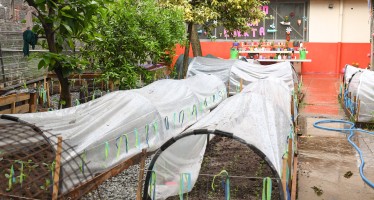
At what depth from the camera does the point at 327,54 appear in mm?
24062

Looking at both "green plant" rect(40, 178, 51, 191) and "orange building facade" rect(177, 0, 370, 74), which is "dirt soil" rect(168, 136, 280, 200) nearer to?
"green plant" rect(40, 178, 51, 191)

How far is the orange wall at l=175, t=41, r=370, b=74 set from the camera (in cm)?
2364

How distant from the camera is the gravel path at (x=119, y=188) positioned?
6379 mm

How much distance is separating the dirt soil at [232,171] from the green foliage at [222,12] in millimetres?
6232

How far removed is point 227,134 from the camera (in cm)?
537

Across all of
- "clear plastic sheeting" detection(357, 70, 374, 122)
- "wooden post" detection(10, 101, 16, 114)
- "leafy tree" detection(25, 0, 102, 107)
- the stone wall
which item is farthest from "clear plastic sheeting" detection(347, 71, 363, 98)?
"wooden post" detection(10, 101, 16, 114)

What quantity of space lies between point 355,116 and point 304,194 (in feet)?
17.6

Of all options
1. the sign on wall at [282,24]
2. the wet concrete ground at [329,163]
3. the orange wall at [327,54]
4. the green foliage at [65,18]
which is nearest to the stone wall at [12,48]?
the green foliage at [65,18]

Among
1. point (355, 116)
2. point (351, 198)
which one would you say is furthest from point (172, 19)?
point (351, 198)

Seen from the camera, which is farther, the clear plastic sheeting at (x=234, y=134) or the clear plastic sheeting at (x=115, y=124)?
the clear plastic sheeting at (x=115, y=124)

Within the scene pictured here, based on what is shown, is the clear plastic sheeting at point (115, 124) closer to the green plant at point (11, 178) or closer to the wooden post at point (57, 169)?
the wooden post at point (57, 169)

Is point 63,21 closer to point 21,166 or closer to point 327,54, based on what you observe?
point 21,166

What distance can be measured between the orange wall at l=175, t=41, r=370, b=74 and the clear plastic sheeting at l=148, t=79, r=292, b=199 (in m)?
17.1

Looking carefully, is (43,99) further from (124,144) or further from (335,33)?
(335,33)
